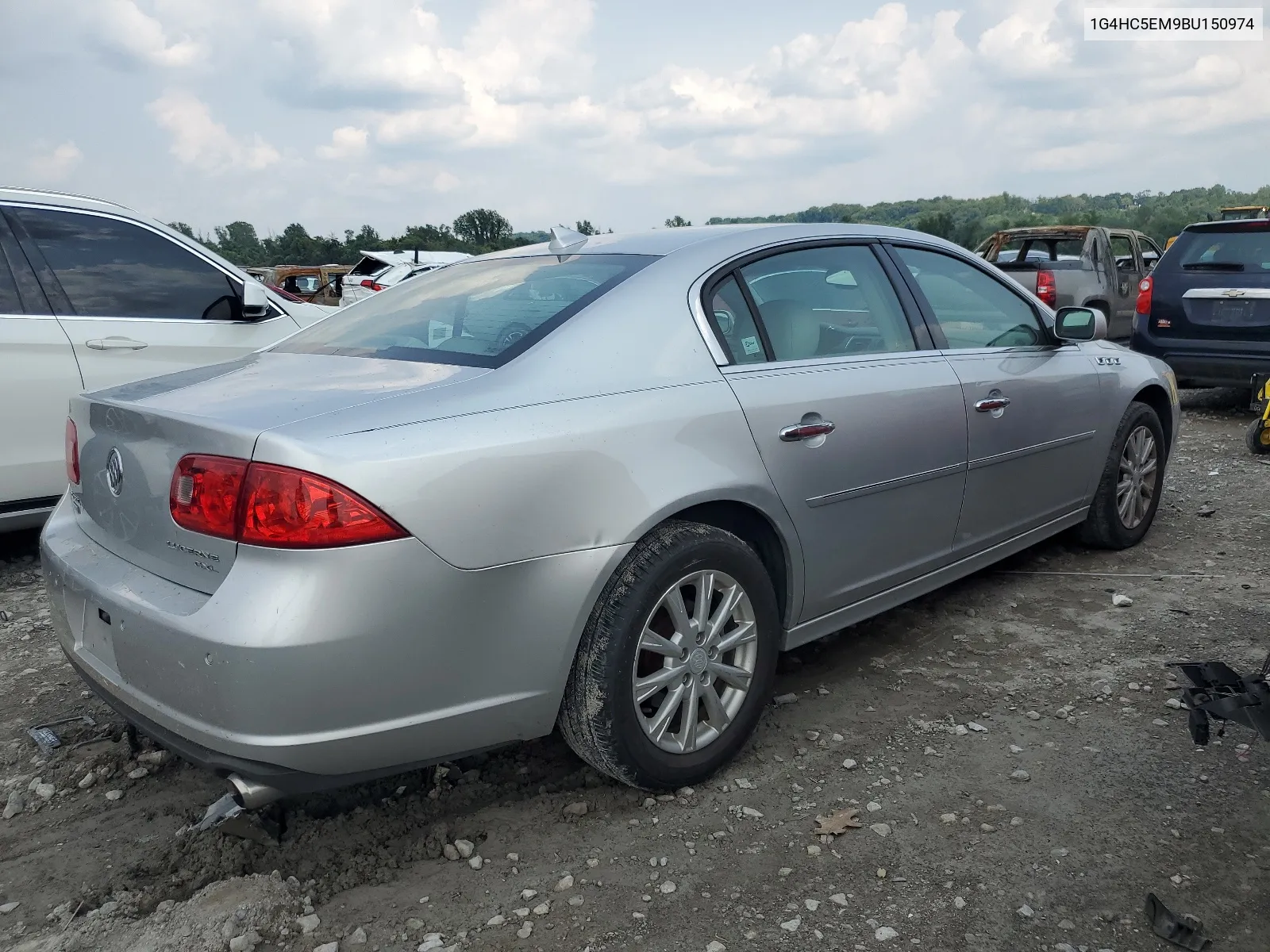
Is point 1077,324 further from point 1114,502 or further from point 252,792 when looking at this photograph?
point 252,792

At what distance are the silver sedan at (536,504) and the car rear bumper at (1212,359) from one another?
5278mm

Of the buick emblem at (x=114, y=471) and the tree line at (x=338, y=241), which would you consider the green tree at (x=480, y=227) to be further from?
the buick emblem at (x=114, y=471)

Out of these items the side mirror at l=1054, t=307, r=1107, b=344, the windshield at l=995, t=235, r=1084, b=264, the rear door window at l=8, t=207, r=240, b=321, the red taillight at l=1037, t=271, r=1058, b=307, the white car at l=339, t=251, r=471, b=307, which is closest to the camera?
the side mirror at l=1054, t=307, r=1107, b=344

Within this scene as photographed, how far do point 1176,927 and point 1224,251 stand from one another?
7.55 metres

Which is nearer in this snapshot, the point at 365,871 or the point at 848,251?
the point at 365,871

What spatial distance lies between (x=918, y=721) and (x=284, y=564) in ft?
6.72

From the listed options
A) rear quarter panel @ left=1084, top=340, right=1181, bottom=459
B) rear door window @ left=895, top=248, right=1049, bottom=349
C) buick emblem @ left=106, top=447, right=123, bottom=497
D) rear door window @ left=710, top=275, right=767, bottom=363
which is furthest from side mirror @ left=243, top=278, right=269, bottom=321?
rear quarter panel @ left=1084, top=340, right=1181, bottom=459

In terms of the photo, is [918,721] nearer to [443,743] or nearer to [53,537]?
[443,743]

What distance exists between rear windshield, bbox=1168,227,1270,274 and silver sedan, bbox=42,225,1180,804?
18.4 feet

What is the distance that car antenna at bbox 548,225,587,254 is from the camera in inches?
135

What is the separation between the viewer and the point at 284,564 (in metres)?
2.14

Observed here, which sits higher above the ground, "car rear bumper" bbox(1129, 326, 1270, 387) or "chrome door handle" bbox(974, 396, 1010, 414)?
"chrome door handle" bbox(974, 396, 1010, 414)

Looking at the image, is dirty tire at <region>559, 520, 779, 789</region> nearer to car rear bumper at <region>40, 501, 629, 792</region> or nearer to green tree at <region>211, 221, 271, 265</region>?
car rear bumper at <region>40, 501, 629, 792</region>

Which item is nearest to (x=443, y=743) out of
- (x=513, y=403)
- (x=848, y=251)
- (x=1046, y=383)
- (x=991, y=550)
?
(x=513, y=403)
